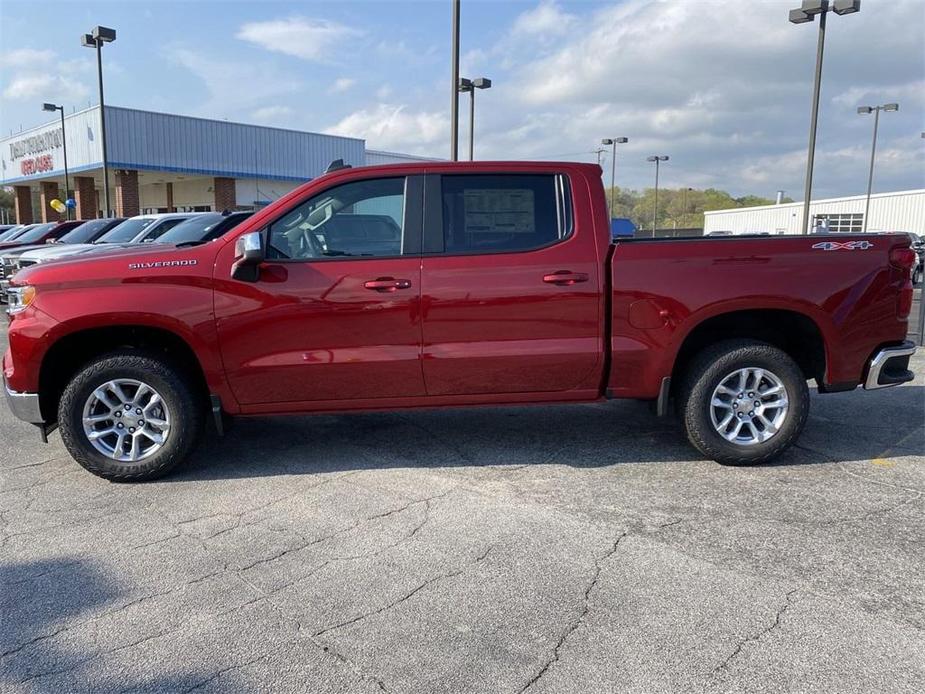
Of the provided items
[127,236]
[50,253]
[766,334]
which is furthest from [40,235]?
[766,334]

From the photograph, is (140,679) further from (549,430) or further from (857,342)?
(857,342)

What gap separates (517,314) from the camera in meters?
4.70

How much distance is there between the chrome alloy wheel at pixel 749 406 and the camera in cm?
491

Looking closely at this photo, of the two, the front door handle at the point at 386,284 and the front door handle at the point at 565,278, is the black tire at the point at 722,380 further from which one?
the front door handle at the point at 386,284

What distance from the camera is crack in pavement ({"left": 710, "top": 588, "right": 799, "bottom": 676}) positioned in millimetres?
2756

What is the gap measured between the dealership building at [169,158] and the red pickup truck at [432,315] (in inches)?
1070

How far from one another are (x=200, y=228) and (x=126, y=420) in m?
8.17

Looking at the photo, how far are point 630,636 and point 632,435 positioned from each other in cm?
286

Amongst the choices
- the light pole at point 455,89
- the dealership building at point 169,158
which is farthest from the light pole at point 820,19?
the dealership building at point 169,158

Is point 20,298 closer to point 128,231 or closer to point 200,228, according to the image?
point 200,228

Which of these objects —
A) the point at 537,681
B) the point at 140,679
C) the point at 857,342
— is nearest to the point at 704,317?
the point at 857,342

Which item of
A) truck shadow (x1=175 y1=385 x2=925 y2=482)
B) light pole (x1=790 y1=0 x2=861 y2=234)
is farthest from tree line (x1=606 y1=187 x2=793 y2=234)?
truck shadow (x1=175 y1=385 x2=925 y2=482)

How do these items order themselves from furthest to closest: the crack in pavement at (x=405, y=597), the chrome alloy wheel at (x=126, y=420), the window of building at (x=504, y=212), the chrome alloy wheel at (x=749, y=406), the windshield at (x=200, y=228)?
the windshield at (x=200, y=228) < the chrome alloy wheel at (x=749, y=406) < the window of building at (x=504, y=212) < the chrome alloy wheel at (x=126, y=420) < the crack in pavement at (x=405, y=597)

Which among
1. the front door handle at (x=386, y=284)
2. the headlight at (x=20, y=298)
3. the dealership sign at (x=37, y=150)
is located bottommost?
the headlight at (x=20, y=298)
